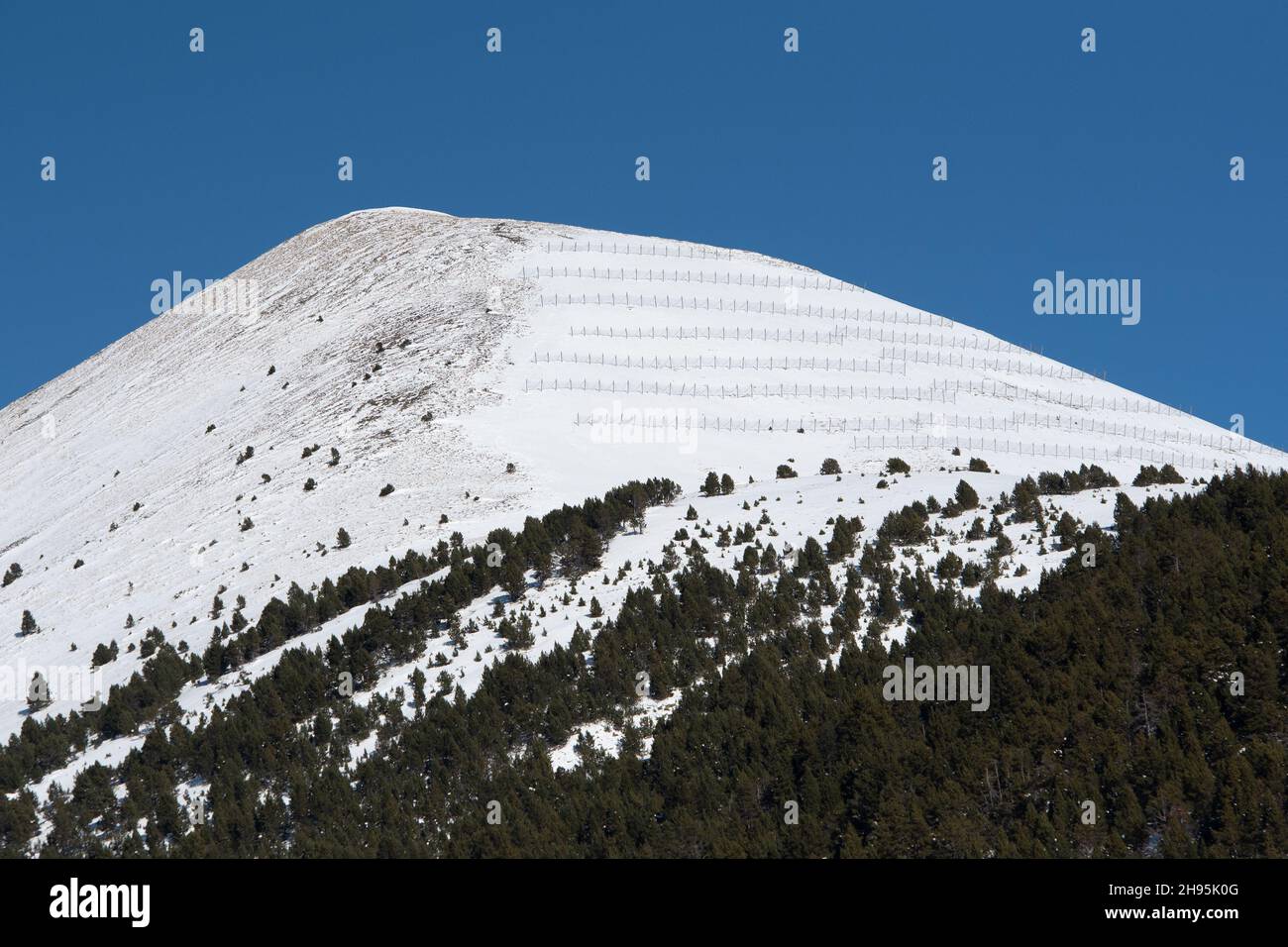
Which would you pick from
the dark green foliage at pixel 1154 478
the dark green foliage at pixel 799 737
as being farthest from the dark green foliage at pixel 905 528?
the dark green foliage at pixel 1154 478

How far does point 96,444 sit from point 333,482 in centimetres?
2932

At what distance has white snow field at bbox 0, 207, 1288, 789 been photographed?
164 feet

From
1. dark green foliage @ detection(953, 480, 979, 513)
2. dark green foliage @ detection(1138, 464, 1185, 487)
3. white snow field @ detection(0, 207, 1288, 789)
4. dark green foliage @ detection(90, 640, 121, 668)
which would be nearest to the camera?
dark green foliage @ detection(953, 480, 979, 513)

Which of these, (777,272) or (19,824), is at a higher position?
(777,272)

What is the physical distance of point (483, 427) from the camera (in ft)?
201

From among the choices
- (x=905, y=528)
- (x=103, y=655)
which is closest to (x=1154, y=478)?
(x=905, y=528)

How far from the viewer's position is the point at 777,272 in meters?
95.0
